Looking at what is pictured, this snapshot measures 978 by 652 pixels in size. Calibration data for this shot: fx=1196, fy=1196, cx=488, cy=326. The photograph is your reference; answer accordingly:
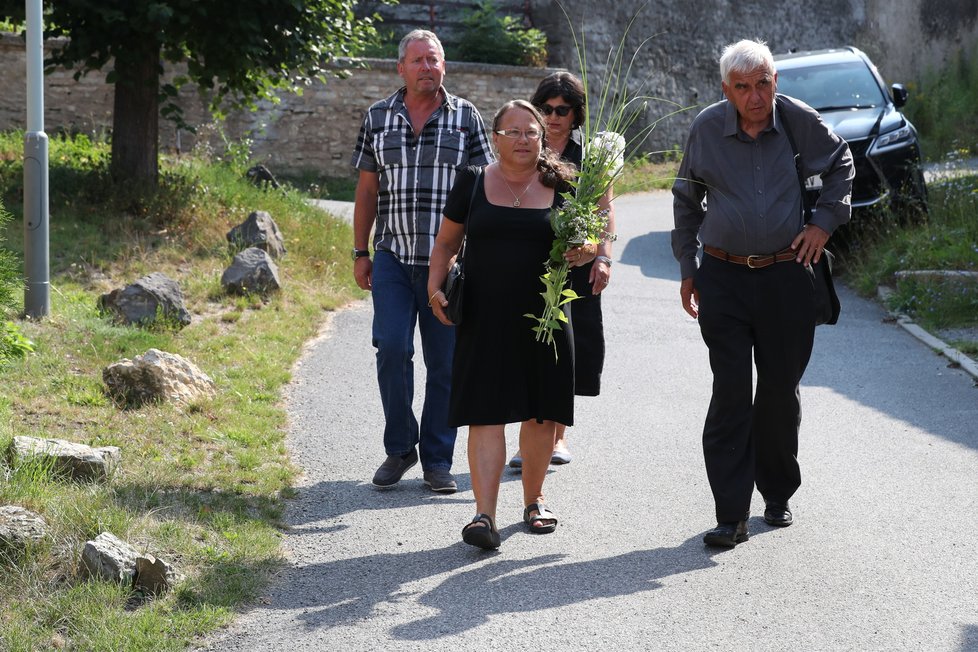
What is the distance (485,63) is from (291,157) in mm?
4319

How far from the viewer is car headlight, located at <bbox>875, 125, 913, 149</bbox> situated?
1246 cm

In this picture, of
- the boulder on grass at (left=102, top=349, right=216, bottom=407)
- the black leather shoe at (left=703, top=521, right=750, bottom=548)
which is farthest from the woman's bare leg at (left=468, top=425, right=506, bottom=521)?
the boulder on grass at (left=102, top=349, right=216, bottom=407)

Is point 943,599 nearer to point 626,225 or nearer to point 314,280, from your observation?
point 314,280

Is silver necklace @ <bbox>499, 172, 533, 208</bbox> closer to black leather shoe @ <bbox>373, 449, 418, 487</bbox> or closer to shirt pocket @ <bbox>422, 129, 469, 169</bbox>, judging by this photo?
shirt pocket @ <bbox>422, 129, 469, 169</bbox>

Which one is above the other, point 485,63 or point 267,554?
point 485,63

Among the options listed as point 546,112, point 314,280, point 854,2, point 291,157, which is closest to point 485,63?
point 291,157

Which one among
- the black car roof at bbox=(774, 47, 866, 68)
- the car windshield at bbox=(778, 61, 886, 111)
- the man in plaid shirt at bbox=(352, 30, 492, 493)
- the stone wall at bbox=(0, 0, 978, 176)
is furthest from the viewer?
Answer: the stone wall at bbox=(0, 0, 978, 176)

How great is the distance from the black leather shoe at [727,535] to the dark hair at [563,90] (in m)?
2.13

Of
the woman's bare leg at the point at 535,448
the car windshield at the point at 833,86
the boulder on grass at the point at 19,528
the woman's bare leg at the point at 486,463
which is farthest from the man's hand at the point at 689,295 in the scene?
the car windshield at the point at 833,86

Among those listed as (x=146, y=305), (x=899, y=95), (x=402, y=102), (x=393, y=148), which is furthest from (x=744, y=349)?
(x=899, y=95)

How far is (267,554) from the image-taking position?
4875mm

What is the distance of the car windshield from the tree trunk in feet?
23.0

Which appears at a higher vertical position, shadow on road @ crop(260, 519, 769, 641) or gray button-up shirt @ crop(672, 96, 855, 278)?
gray button-up shirt @ crop(672, 96, 855, 278)

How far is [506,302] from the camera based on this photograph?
16.7 feet
